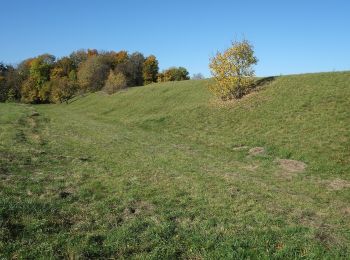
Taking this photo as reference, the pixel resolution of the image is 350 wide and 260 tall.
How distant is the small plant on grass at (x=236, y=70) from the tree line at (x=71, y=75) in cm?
6411

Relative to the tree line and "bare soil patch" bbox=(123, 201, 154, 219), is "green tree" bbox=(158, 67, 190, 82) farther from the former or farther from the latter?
"bare soil patch" bbox=(123, 201, 154, 219)

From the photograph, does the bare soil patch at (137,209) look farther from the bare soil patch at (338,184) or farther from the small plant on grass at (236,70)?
the small plant on grass at (236,70)

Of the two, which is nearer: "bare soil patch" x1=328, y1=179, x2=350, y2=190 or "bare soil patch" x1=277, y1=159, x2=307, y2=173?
"bare soil patch" x1=328, y1=179, x2=350, y2=190

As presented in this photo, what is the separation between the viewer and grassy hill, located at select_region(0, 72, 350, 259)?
9.60m

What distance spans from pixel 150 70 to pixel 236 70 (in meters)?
84.7

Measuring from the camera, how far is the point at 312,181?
58.6 feet

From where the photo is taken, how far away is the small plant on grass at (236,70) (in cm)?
4138

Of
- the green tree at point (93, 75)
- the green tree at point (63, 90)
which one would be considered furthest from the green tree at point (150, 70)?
the green tree at point (63, 90)

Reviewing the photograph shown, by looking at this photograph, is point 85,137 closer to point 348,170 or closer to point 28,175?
point 28,175

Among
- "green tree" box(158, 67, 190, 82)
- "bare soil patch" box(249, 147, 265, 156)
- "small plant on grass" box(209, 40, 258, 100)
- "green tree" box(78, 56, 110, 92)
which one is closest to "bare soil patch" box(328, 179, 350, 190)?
"bare soil patch" box(249, 147, 265, 156)

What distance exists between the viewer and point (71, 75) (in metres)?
120

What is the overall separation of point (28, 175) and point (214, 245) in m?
9.05

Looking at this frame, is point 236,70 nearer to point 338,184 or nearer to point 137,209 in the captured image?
point 338,184

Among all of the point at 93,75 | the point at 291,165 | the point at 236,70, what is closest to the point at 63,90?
the point at 93,75
